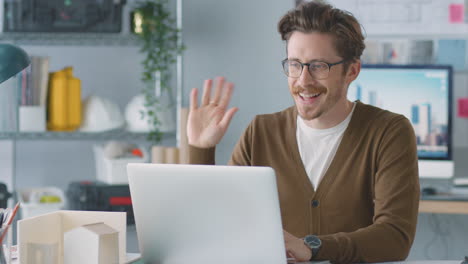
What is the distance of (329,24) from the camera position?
1892 mm

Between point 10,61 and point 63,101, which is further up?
point 10,61

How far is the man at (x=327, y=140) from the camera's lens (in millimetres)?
1818

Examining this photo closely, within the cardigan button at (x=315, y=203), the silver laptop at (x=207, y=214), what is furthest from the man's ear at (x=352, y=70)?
the silver laptop at (x=207, y=214)

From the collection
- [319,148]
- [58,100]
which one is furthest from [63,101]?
[319,148]

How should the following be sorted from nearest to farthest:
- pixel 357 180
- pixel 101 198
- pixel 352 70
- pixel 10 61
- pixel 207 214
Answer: pixel 207 214
pixel 10 61
pixel 357 180
pixel 352 70
pixel 101 198

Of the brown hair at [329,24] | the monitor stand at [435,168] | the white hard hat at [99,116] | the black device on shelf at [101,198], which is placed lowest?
the black device on shelf at [101,198]

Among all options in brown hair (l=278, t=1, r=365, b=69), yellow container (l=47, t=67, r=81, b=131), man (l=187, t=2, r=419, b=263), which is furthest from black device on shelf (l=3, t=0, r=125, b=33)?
brown hair (l=278, t=1, r=365, b=69)

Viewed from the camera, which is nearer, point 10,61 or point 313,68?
point 10,61

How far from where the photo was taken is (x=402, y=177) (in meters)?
1.75

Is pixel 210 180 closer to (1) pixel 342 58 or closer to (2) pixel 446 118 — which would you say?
(1) pixel 342 58

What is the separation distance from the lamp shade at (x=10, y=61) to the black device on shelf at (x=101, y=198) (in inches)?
68.0

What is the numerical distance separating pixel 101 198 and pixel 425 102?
4.83 feet

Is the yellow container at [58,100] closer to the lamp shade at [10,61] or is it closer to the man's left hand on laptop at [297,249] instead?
the lamp shade at [10,61]

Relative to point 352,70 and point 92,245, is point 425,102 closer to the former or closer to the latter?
point 352,70
